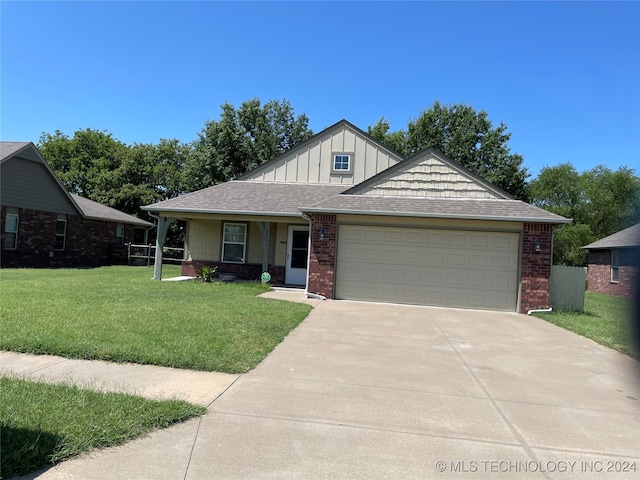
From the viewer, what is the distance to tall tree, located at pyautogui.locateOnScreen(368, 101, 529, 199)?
1246 inches

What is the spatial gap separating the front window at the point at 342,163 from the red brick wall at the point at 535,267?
8.04 meters

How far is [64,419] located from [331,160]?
1559cm

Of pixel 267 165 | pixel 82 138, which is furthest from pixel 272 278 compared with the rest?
pixel 82 138

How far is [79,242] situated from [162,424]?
22.3 meters

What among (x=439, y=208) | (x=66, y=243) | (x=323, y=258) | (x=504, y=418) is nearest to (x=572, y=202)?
(x=439, y=208)

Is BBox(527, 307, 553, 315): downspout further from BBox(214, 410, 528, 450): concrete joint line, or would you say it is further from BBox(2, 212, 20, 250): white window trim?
BBox(2, 212, 20, 250): white window trim

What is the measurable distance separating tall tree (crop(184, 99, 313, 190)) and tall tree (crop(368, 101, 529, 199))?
8.97m

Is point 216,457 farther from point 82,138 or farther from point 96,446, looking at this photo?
point 82,138

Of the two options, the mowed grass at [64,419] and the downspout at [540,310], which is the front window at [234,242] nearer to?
the downspout at [540,310]

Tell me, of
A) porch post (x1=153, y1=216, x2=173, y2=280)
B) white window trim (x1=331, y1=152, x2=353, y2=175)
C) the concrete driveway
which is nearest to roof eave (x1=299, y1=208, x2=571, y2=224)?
the concrete driveway

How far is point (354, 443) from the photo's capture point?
3848mm

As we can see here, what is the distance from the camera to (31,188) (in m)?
20.2

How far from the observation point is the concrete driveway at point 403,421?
11.3 feet

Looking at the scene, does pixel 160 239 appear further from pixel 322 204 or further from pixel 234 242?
pixel 322 204
